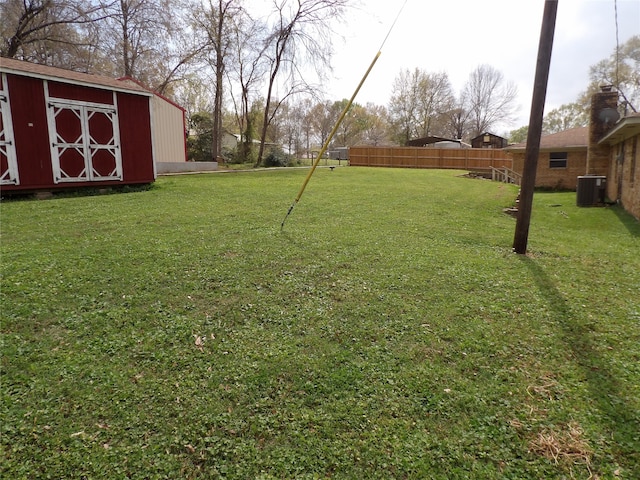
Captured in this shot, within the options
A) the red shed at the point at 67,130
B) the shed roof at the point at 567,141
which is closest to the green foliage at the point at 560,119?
the shed roof at the point at 567,141

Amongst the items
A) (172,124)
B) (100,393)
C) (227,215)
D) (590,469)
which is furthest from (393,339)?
(172,124)

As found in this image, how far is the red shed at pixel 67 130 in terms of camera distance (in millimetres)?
9133

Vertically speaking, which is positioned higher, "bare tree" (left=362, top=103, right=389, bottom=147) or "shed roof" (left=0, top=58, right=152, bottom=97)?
"bare tree" (left=362, top=103, right=389, bottom=147)

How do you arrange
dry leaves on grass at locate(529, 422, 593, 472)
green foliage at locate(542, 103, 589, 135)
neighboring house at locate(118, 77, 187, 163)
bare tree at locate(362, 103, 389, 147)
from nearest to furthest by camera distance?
dry leaves on grass at locate(529, 422, 593, 472) < neighboring house at locate(118, 77, 187, 163) < green foliage at locate(542, 103, 589, 135) < bare tree at locate(362, 103, 389, 147)

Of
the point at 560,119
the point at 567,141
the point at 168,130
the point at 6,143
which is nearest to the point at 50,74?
the point at 6,143

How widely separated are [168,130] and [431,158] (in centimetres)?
2021

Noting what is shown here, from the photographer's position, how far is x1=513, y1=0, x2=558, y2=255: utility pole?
17.3 feet

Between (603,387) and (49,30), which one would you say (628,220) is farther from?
(49,30)

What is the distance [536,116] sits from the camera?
217 inches

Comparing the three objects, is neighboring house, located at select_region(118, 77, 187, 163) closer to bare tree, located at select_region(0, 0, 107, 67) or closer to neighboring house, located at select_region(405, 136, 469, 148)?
bare tree, located at select_region(0, 0, 107, 67)

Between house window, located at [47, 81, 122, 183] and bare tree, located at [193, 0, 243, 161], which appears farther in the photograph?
bare tree, located at [193, 0, 243, 161]

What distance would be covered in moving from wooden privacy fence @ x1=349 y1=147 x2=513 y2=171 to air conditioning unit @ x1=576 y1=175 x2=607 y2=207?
1596 cm

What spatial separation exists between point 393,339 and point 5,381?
9.07 ft

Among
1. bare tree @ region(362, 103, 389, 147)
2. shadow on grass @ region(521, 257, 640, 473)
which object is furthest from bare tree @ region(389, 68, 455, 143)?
shadow on grass @ region(521, 257, 640, 473)
